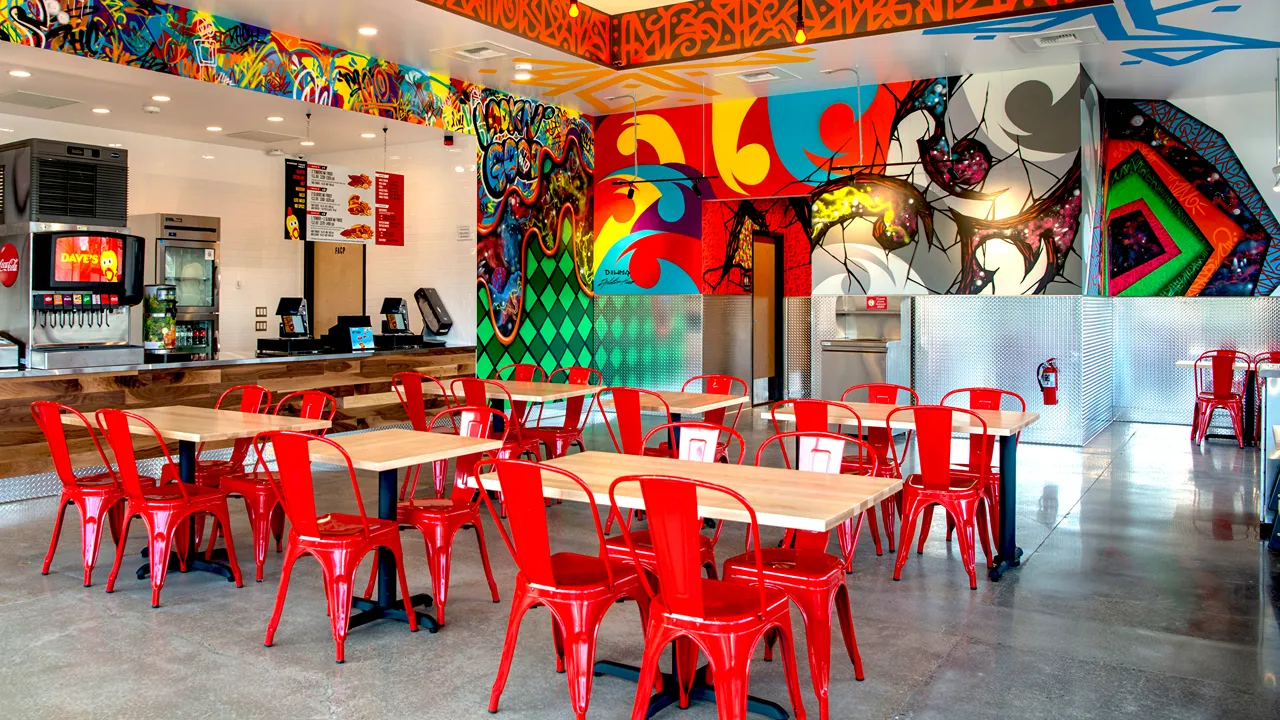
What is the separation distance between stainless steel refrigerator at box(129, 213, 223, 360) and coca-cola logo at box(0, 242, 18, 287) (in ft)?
6.73

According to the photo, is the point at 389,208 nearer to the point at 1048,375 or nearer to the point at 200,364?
the point at 200,364

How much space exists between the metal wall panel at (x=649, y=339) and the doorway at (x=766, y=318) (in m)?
1.55

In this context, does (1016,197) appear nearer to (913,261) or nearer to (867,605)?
(913,261)

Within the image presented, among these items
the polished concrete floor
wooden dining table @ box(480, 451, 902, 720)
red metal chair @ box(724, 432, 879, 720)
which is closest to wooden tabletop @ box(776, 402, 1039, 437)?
the polished concrete floor

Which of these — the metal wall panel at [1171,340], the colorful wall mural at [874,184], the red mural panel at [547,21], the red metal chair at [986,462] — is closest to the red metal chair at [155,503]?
the red metal chair at [986,462]

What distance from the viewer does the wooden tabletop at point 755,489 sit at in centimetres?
312

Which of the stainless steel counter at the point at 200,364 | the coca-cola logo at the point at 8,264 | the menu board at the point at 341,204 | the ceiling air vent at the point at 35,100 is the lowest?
the stainless steel counter at the point at 200,364

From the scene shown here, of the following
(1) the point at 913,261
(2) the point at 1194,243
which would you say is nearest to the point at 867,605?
(1) the point at 913,261

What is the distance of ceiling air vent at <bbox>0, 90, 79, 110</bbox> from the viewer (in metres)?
7.89

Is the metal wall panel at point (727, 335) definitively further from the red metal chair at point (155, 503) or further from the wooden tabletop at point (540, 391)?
the red metal chair at point (155, 503)

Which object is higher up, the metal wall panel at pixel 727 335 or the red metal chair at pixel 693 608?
the metal wall panel at pixel 727 335

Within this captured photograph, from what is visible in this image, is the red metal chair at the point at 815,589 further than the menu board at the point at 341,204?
No

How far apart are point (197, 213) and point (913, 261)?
7.37 meters

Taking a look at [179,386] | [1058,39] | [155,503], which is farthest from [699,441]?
[1058,39]
